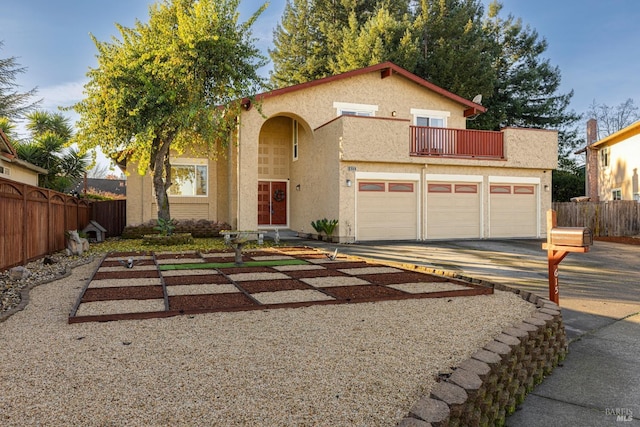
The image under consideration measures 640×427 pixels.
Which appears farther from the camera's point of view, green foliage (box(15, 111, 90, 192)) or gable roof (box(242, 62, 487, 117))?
green foliage (box(15, 111, 90, 192))

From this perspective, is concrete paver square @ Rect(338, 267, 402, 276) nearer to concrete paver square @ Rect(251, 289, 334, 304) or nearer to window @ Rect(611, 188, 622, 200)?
concrete paver square @ Rect(251, 289, 334, 304)

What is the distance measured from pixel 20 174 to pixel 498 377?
19099 mm

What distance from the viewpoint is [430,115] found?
59.2 feet

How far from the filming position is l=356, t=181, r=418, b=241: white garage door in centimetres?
1502

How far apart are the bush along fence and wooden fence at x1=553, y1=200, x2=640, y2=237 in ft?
64.6

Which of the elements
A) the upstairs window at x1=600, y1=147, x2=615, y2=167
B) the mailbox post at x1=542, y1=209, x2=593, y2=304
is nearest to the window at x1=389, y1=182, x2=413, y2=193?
the mailbox post at x1=542, y1=209, x2=593, y2=304

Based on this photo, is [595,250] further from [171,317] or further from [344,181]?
[171,317]

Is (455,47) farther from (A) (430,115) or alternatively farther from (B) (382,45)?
(A) (430,115)

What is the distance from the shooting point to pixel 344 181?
14.6m

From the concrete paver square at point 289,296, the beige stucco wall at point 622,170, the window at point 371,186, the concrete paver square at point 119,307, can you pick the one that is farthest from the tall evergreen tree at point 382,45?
the concrete paver square at point 119,307

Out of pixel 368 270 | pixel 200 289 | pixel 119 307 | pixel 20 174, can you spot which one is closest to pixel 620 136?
pixel 368 270

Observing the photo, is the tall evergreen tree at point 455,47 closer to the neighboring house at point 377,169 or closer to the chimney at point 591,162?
the chimney at point 591,162

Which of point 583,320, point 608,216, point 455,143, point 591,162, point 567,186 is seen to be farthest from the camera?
point 567,186

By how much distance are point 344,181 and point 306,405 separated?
12249mm
